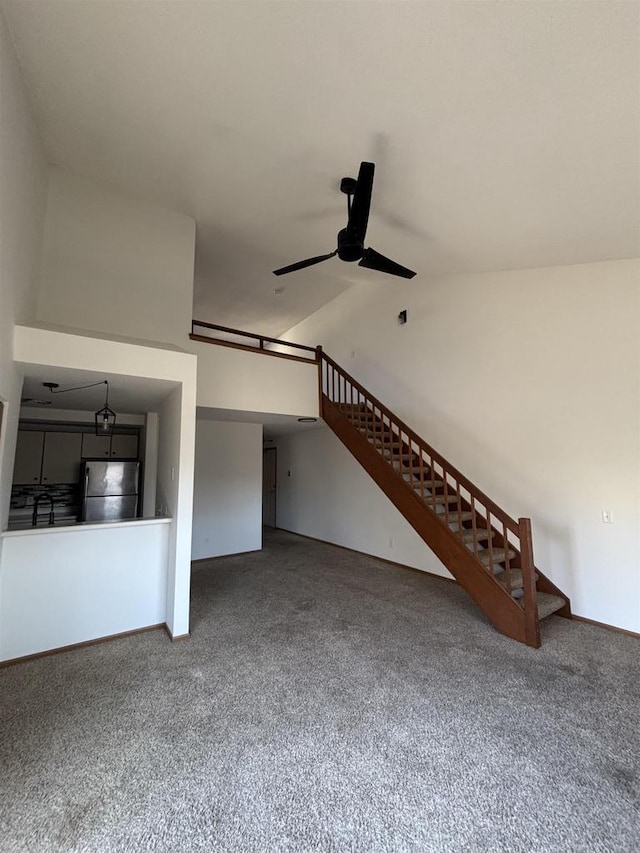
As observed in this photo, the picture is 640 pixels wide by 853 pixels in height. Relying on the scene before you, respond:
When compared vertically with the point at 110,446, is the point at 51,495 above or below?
below

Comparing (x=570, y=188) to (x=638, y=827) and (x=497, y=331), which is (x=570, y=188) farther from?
(x=638, y=827)

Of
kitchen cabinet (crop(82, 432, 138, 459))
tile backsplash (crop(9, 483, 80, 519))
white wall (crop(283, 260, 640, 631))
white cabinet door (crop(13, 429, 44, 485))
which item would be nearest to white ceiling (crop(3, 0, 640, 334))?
white wall (crop(283, 260, 640, 631))

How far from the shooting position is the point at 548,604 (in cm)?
322

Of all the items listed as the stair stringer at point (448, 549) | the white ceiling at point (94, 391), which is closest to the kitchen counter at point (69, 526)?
the white ceiling at point (94, 391)

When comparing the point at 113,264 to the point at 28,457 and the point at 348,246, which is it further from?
the point at 28,457

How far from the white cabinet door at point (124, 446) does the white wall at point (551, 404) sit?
14.3 ft

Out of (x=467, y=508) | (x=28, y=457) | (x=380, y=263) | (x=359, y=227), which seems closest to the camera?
(x=359, y=227)

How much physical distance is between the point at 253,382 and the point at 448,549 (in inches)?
Answer: 119

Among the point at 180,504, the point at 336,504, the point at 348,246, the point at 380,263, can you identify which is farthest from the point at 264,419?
the point at 348,246

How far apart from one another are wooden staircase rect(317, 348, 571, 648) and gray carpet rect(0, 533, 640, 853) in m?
0.24

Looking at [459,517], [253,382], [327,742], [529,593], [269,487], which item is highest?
[253,382]

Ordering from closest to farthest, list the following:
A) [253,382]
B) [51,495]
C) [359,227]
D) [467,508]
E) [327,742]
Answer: [327,742] → [359,227] → [467,508] → [253,382] → [51,495]

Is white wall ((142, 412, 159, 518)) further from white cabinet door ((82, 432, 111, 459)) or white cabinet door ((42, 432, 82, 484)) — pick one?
white cabinet door ((42, 432, 82, 484))

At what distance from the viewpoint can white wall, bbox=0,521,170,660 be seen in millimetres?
2766
